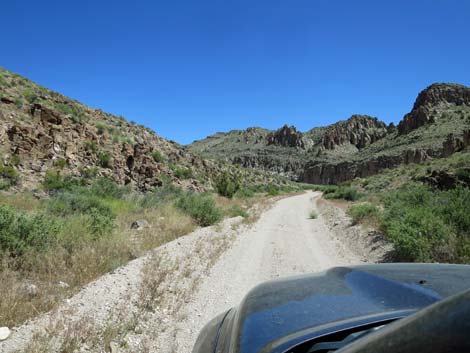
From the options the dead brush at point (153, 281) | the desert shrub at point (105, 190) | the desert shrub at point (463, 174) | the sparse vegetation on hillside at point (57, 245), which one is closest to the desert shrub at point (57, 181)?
the desert shrub at point (105, 190)

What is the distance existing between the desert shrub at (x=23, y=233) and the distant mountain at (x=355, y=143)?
115 feet

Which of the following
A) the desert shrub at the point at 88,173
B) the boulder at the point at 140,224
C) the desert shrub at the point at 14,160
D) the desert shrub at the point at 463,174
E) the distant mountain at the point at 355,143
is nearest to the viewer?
the boulder at the point at 140,224

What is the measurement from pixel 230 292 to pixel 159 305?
143 cm

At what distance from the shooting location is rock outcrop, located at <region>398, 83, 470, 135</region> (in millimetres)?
80125

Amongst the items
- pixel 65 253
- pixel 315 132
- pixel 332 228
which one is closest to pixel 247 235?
pixel 332 228

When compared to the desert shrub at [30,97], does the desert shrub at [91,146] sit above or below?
below

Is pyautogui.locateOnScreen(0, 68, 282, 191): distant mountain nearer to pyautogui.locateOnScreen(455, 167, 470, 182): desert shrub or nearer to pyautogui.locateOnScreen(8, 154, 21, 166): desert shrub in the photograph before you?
pyautogui.locateOnScreen(8, 154, 21, 166): desert shrub

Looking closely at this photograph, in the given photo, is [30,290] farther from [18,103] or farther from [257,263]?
[18,103]

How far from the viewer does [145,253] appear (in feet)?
24.8

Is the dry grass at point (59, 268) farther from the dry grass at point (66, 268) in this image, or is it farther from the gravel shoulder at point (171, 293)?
the gravel shoulder at point (171, 293)

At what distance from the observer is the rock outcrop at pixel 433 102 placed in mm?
80125

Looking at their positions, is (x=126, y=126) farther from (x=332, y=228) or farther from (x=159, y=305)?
(x=159, y=305)

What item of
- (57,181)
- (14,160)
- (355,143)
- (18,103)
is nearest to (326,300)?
(57,181)

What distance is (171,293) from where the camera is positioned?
5.53 metres
